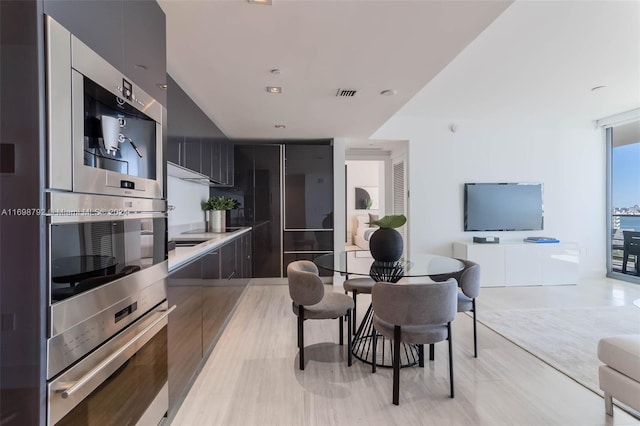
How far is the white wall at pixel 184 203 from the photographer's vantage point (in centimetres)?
327

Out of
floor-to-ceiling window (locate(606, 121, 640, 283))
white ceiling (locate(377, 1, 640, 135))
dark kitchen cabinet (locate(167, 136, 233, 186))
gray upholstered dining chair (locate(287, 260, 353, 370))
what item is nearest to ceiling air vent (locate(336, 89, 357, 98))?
white ceiling (locate(377, 1, 640, 135))

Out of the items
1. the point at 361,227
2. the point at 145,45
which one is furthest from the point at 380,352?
the point at 361,227

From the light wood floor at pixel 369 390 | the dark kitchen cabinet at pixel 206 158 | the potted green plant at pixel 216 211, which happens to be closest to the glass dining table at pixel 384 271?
the light wood floor at pixel 369 390

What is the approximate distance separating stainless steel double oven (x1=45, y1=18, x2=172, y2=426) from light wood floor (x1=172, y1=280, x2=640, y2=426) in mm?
591

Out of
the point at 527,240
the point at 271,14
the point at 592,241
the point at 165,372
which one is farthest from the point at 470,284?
the point at 592,241

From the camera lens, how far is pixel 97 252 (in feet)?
3.40

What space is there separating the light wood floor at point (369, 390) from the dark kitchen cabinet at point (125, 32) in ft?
6.09

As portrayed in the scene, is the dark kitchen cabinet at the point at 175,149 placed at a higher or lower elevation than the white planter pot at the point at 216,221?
higher

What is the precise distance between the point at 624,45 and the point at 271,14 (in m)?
3.33

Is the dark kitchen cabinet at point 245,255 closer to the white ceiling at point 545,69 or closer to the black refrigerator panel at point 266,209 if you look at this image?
the black refrigerator panel at point 266,209

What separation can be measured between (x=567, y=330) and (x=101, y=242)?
3966 millimetres

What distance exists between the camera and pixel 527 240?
199 inches

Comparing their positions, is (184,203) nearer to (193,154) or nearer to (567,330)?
(193,154)

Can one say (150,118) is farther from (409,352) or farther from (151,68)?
(409,352)
